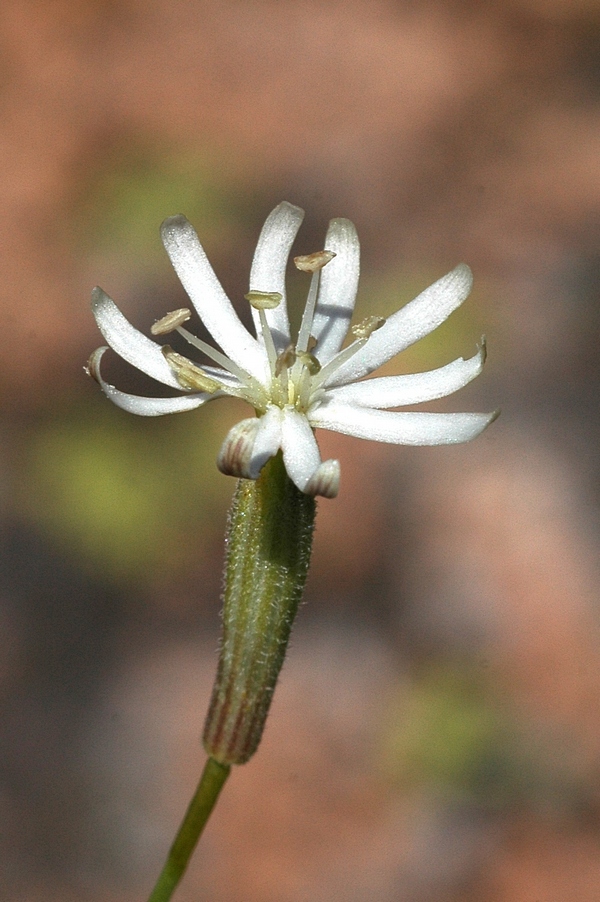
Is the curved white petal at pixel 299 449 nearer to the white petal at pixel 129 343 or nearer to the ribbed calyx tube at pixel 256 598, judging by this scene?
the ribbed calyx tube at pixel 256 598

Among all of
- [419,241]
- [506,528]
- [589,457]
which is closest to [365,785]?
[506,528]

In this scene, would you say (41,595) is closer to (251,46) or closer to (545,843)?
(545,843)

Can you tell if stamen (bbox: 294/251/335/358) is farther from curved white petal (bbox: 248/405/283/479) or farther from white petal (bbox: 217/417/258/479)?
white petal (bbox: 217/417/258/479)

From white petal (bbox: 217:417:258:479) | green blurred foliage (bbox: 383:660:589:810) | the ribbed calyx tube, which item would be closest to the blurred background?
green blurred foliage (bbox: 383:660:589:810)

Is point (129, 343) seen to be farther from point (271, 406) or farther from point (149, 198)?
point (149, 198)

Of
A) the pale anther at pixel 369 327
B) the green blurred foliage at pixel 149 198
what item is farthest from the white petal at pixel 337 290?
the green blurred foliage at pixel 149 198

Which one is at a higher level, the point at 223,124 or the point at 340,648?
the point at 223,124
